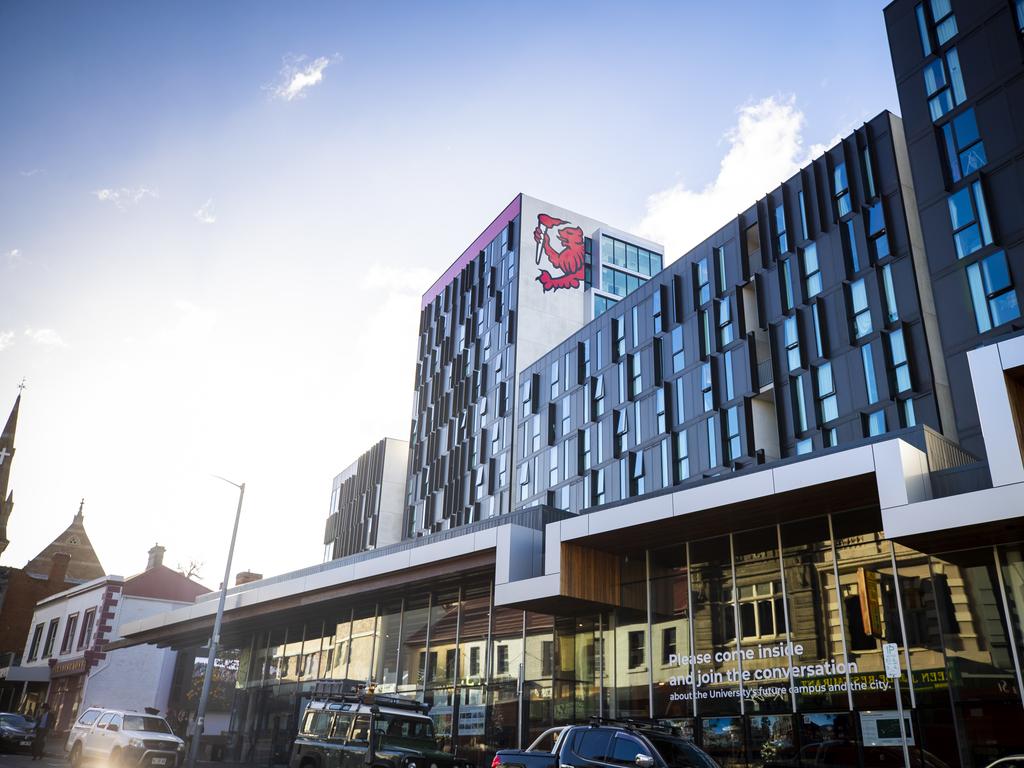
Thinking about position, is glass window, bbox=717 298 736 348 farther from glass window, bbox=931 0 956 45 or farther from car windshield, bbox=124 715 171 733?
car windshield, bbox=124 715 171 733

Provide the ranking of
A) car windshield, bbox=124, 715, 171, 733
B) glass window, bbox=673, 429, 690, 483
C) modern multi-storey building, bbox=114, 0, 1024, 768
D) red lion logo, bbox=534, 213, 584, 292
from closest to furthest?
1. modern multi-storey building, bbox=114, 0, 1024, 768
2. car windshield, bbox=124, 715, 171, 733
3. glass window, bbox=673, 429, 690, 483
4. red lion logo, bbox=534, 213, 584, 292

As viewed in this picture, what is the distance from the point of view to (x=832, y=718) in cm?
1781

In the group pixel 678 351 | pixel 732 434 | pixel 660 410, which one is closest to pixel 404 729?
pixel 732 434

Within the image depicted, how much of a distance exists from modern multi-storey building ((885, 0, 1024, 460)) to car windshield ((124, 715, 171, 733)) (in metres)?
26.0

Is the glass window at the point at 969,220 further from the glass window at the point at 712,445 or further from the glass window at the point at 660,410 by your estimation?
the glass window at the point at 660,410

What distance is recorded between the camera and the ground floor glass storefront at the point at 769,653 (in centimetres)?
1641

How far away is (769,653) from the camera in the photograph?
64.1ft

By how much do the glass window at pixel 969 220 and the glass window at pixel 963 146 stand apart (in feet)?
2.43

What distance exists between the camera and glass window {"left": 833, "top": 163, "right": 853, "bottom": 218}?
107 ft

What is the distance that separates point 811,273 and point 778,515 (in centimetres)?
1659

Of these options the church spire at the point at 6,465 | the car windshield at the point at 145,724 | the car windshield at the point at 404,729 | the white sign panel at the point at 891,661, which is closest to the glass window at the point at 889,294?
the white sign panel at the point at 891,661

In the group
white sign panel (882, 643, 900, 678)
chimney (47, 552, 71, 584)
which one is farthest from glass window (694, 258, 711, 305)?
chimney (47, 552, 71, 584)

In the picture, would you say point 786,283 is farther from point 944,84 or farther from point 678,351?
point 944,84

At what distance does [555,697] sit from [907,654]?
33.9 feet
